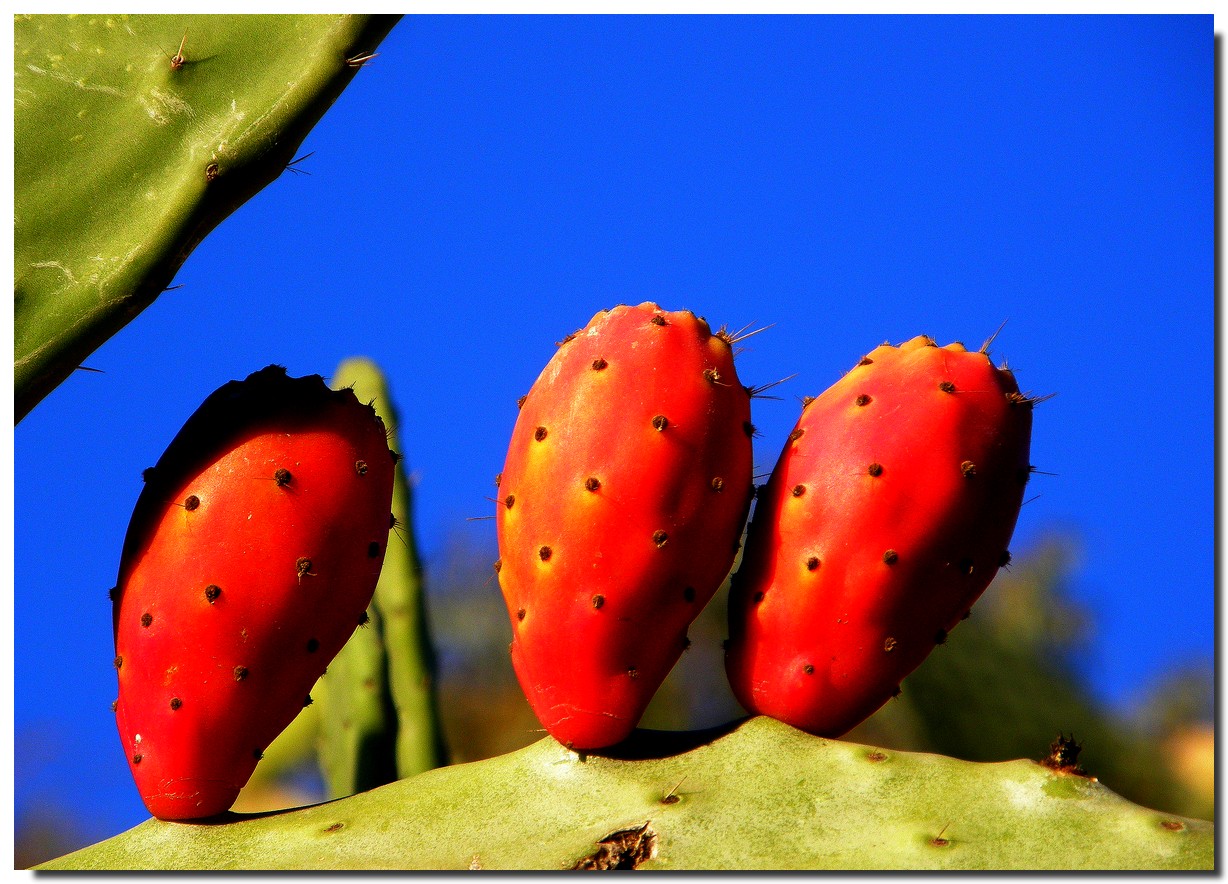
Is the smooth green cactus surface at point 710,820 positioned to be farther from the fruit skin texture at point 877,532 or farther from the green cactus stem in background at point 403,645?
the green cactus stem in background at point 403,645

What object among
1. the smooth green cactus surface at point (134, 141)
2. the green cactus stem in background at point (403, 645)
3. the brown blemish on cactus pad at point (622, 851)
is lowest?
the brown blemish on cactus pad at point (622, 851)

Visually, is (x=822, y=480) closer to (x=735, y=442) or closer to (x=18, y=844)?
(x=735, y=442)

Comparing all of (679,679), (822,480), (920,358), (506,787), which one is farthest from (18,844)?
(920,358)

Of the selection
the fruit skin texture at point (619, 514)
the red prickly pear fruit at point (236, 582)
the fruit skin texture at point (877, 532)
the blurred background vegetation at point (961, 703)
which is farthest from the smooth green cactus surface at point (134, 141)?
the blurred background vegetation at point (961, 703)

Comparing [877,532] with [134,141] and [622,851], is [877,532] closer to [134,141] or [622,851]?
[622,851]

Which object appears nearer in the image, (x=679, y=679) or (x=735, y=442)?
(x=735, y=442)
